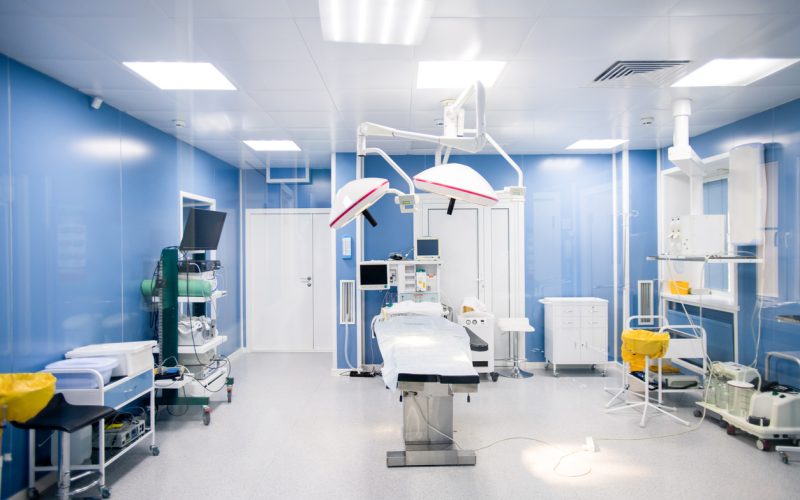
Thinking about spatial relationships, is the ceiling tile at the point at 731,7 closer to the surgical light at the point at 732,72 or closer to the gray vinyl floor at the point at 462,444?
the surgical light at the point at 732,72

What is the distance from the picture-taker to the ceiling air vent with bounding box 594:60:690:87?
2.71 metres

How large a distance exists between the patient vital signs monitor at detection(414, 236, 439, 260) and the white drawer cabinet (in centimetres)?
117

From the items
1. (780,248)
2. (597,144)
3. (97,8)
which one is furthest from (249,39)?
(780,248)

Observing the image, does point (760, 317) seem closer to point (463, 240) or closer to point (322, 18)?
point (463, 240)

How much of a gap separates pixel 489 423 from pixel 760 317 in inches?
92.2

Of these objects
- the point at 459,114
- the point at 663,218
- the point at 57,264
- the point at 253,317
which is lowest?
the point at 253,317

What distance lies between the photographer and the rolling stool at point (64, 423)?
2.25m

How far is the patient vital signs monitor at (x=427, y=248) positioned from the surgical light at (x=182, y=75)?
7.34ft

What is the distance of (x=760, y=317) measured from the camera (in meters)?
3.52

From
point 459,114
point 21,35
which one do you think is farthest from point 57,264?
point 459,114

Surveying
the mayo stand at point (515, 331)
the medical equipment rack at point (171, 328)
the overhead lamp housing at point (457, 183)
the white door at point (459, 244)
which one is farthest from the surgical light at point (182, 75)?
the mayo stand at point (515, 331)

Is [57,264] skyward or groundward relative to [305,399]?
skyward

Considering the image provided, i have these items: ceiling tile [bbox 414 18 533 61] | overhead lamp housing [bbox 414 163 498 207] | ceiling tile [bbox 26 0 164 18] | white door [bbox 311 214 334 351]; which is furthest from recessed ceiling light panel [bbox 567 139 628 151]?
ceiling tile [bbox 26 0 164 18]

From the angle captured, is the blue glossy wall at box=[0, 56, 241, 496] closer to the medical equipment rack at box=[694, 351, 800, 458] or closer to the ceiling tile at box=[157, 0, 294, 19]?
the ceiling tile at box=[157, 0, 294, 19]
